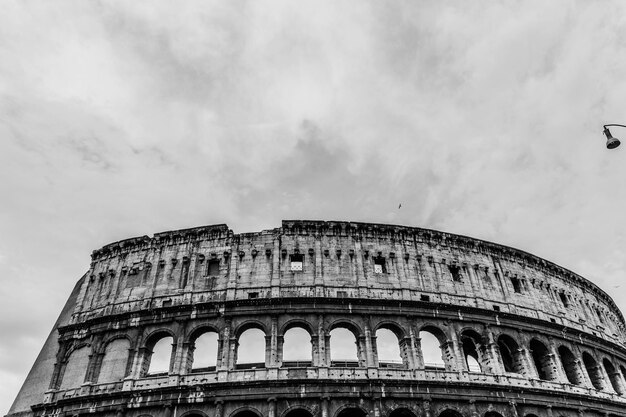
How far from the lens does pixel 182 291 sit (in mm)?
21250

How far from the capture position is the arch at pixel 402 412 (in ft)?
60.0

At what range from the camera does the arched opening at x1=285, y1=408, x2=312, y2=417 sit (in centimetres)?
1786

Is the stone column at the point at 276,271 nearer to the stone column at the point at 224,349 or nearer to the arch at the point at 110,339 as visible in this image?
the stone column at the point at 224,349

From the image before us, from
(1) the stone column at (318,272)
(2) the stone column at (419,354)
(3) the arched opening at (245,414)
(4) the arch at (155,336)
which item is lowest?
(3) the arched opening at (245,414)

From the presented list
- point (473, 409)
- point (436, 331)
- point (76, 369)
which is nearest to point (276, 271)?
point (436, 331)

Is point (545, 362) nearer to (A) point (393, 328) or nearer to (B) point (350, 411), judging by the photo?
(A) point (393, 328)

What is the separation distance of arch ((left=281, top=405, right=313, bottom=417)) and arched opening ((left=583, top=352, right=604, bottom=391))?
1642 centimetres

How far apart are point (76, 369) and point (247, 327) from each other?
8.26m

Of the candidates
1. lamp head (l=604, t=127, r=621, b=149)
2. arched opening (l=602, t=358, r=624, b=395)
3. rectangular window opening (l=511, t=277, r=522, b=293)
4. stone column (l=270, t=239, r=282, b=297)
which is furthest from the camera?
rectangular window opening (l=511, t=277, r=522, b=293)

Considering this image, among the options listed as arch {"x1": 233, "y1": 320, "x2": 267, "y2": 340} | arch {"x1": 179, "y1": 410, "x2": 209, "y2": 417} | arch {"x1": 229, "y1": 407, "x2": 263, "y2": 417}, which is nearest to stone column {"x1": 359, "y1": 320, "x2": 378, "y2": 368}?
arch {"x1": 233, "y1": 320, "x2": 267, "y2": 340}

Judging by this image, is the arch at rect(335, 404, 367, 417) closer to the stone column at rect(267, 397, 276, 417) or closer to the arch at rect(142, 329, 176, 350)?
the stone column at rect(267, 397, 276, 417)

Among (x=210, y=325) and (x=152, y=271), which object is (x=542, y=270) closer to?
(x=210, y=325)

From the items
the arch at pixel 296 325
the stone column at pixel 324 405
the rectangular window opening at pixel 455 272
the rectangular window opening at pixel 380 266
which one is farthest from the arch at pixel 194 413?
the rectangular window opening at pixel 455 272

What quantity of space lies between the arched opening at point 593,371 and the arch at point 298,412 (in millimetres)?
16422
